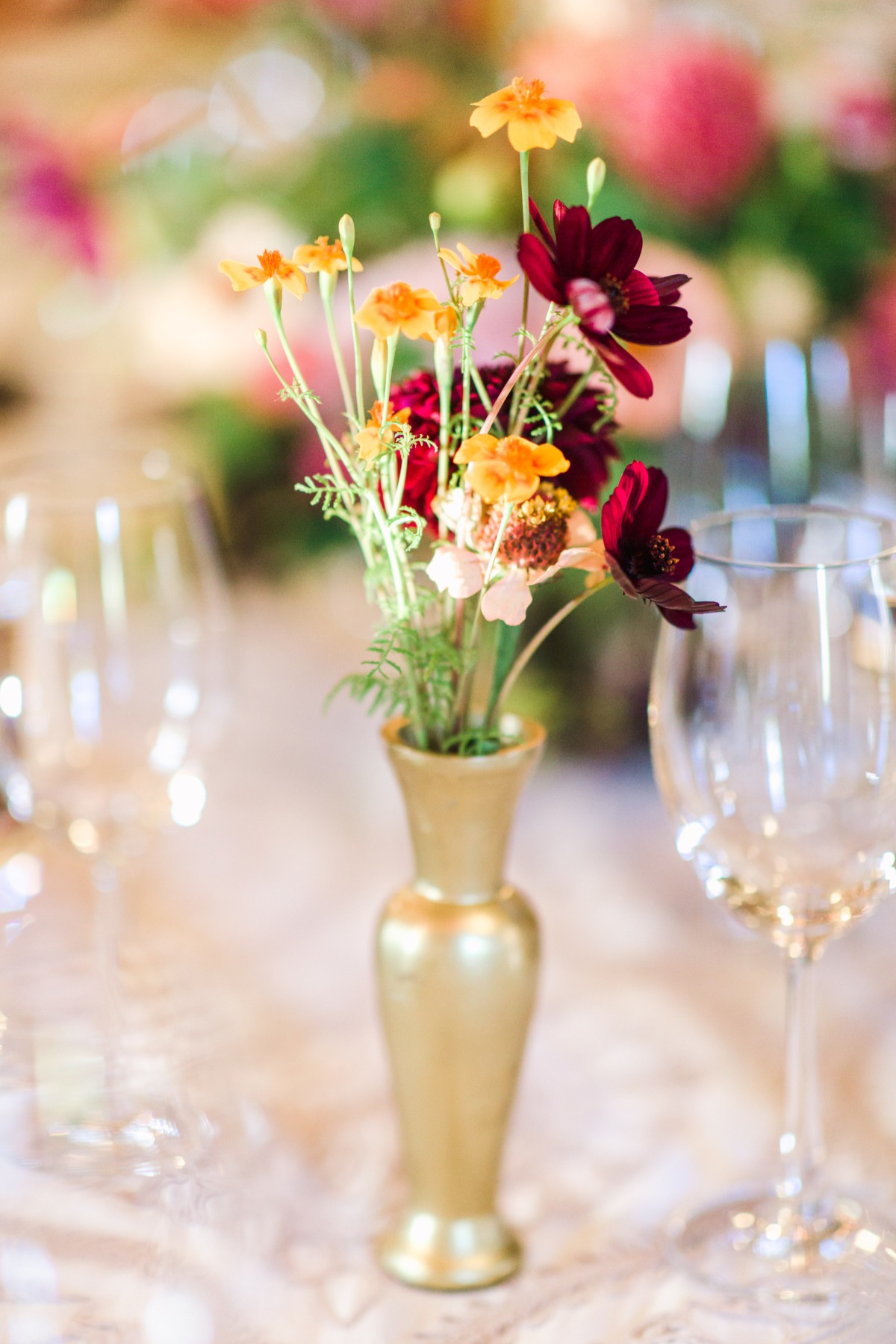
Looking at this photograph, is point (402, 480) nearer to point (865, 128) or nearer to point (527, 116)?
point (527, 116)

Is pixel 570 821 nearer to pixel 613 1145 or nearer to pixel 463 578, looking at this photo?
pixel 613 1145

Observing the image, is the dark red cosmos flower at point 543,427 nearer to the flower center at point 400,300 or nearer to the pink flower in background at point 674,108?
the flower center at point 400,300

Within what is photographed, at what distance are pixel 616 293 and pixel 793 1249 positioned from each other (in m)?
0.34

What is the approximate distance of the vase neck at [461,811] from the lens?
472 mm

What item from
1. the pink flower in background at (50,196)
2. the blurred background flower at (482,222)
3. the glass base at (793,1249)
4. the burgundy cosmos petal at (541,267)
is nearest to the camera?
the burgundy cosmos petal at (541,267)

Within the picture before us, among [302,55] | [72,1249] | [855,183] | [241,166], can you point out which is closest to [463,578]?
[72,1249]

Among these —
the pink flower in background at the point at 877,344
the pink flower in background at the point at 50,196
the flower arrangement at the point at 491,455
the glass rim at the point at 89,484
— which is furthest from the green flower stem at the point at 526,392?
the pink flower in background at the point at 50,196

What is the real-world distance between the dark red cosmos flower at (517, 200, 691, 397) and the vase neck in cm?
14

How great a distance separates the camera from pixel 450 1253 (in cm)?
51

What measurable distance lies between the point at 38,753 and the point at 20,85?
3.32ft

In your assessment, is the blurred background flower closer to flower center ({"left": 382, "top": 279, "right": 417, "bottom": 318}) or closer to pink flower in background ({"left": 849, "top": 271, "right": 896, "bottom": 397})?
pink flower in background ({"left": 849, "top": 271, "right": 896, "bottom": 397})

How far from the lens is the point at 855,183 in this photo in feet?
2.81

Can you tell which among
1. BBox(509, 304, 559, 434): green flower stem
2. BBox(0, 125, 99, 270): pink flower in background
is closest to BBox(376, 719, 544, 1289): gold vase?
BBox(509, 304, 559, 434): green flower stem

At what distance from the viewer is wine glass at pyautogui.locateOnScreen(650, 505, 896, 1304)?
1.54 ft
